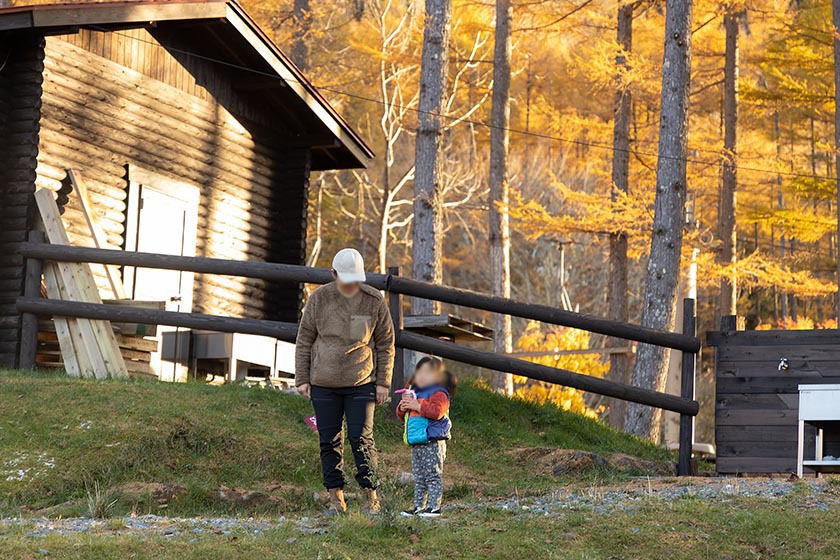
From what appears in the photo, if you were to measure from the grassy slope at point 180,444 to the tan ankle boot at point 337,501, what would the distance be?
3.98 ft

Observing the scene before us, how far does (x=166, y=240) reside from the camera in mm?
16859

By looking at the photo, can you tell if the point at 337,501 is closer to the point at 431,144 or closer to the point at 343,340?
the point at 343,340

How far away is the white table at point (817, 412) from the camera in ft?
37.2

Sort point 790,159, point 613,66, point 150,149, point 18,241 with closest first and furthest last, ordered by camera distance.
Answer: point 18,241, point 150,149, point 613,66, point 790,159

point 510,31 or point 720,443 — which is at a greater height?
point 510,31

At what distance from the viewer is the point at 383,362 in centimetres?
877

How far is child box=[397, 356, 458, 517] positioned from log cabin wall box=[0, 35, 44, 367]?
7.75 meters

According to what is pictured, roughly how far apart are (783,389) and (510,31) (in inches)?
644

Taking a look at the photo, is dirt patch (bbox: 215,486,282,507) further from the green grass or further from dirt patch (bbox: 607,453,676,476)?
dirt patch (bbox: 607,453,676,476)

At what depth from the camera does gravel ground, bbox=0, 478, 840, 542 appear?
7566mm

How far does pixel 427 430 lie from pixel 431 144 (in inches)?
440

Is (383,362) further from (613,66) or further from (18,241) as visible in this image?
(613,66)

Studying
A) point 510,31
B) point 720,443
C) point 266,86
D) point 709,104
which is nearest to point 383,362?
point 720,443

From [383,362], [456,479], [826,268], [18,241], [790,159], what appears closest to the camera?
[383,362]
